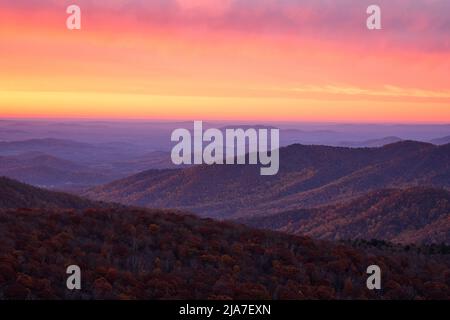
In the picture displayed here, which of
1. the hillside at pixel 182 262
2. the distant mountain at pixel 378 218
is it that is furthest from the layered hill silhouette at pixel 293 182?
the hillside at pixel 182 262

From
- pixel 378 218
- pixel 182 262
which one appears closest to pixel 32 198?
pixel 182 262

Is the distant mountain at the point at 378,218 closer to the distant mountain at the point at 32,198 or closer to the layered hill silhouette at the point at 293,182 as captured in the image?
the layered hill silhouette at the point at 293,182

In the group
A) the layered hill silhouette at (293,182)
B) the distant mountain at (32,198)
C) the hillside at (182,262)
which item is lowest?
the layered hill silhouette at (293,182)

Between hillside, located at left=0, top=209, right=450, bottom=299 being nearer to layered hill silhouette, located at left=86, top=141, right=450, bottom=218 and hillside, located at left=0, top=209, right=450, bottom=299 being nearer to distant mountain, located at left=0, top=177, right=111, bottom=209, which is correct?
distant mountain, located at left=0, top=177, right=111, bottom=209

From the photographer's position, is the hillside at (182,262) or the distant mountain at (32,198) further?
the distant mountain at (32,198)
